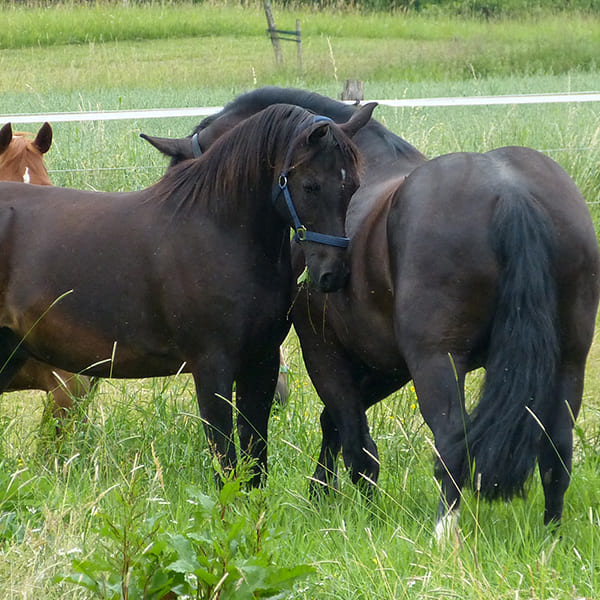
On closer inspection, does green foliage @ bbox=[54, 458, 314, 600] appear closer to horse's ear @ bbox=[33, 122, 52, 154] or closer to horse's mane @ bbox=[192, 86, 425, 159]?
horse's mane @ bbox=[192, 86, 425, 159]

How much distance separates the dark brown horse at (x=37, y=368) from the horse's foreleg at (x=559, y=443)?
193cm

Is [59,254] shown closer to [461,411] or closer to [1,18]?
[461,411]

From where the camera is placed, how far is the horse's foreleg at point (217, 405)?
3.82 metres

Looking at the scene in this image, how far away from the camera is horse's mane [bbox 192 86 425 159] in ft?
13.8

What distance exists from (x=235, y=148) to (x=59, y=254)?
0.89 metres

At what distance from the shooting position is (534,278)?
3129 mm

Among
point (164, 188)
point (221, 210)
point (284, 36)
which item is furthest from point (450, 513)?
point (284, 36)

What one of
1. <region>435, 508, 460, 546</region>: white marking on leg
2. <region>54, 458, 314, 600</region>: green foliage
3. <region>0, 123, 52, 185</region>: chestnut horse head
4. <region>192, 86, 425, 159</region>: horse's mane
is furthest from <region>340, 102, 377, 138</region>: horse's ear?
<region>0, 123, 52, 185</region>: chestnut horse head

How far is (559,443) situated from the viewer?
11.0ft

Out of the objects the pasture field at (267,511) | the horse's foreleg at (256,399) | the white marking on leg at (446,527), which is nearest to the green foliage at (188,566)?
the pasture field at (267,511)

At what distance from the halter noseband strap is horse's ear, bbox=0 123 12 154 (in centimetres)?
217

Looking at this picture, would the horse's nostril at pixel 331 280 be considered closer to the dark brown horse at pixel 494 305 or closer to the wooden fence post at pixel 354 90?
the dark brown horse at pixel 494 305

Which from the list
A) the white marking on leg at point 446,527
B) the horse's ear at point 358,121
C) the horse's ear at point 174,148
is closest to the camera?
the white marking on leg at point 446,527

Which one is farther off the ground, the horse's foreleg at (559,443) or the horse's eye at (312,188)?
the horse's eye at (312,188)
